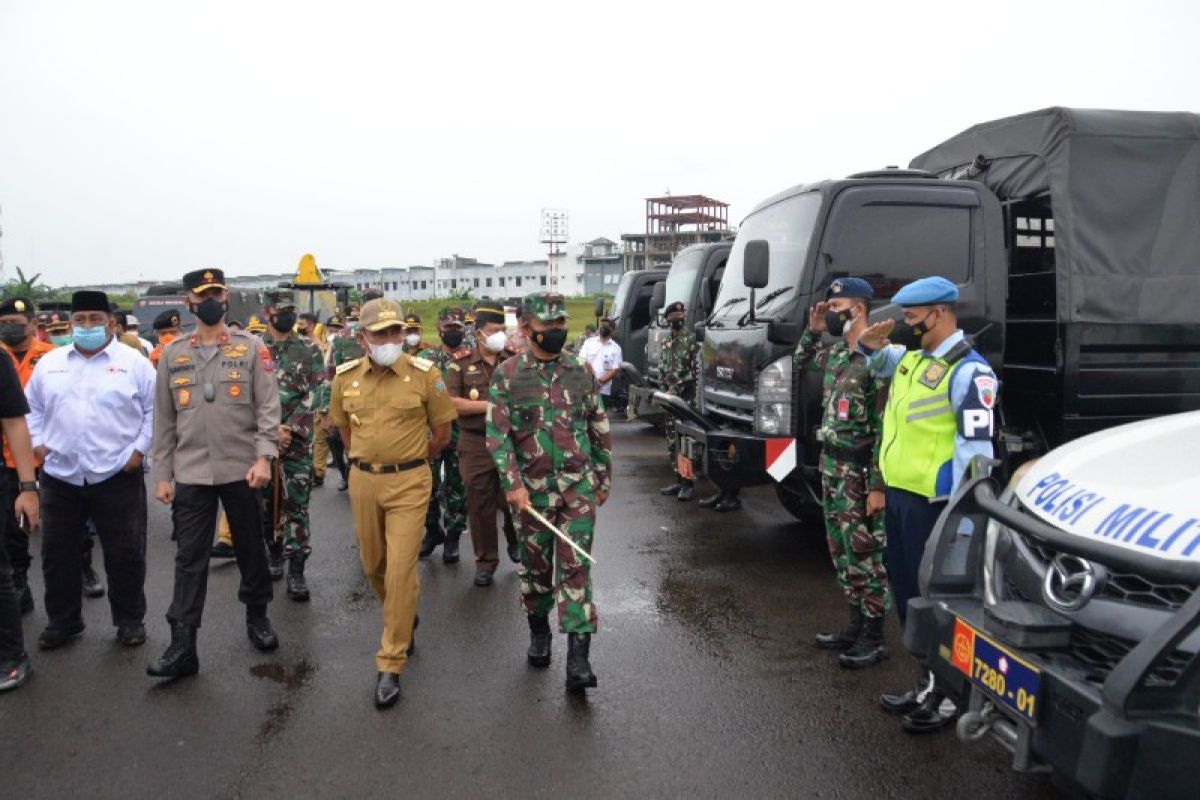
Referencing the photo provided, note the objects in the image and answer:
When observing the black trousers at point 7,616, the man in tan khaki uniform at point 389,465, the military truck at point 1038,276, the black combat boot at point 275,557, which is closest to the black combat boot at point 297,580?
the black combat boot at point 275,557

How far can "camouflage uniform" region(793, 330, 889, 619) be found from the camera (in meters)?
3.97

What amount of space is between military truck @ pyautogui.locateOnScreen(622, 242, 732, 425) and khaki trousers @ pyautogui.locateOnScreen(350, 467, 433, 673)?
18.4 ft

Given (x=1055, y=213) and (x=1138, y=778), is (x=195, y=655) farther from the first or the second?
(x=1055, y=213)

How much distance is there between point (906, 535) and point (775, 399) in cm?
189

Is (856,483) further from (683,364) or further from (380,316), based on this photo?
(683,364)

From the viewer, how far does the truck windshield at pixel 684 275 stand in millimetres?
10016

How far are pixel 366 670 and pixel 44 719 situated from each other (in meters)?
1.36

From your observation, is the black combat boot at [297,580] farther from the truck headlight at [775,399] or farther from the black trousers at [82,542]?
the truck headlight at [775,399]

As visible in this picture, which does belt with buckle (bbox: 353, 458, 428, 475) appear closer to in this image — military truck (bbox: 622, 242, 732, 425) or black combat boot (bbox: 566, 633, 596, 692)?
black combat boot (bbox: 566, 633, 596, 692)

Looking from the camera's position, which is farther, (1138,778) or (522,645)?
(522,645)

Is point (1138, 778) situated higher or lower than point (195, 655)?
higher

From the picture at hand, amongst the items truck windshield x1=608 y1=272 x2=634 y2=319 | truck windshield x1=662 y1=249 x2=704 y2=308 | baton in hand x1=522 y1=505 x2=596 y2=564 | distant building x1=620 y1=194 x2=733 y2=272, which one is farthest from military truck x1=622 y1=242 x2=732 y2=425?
Answer: distant building x1=620 y1=194 x2=733 y2=272

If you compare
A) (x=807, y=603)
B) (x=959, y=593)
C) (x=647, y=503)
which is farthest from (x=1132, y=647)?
(x=647, y=503)

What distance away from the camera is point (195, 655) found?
4004mm
